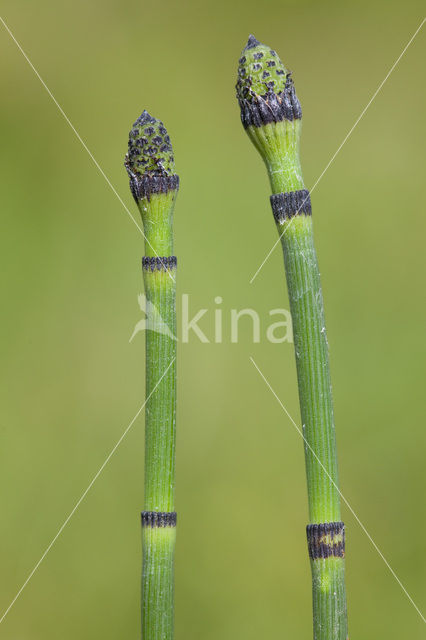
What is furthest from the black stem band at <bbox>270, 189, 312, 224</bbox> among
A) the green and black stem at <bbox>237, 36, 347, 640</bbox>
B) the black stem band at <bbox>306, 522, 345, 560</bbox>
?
the black stem band at <bbox>306, 522, 345, 560</bbox>

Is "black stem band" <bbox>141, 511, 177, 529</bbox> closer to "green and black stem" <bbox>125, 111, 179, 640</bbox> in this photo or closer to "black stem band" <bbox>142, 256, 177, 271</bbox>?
"green and black stem" <bbox>125, 111, 179, 640</bbox>

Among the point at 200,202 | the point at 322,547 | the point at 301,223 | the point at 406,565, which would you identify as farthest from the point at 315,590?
the point at 200,202

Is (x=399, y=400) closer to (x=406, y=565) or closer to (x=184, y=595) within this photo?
(x=406, y=565)

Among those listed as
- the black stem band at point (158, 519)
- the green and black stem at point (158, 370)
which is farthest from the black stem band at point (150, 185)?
the black stem band at point (158, 519)

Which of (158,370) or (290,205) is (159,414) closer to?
(158,370)

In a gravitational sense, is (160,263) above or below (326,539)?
above

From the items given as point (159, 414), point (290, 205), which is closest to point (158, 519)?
point (159, 414)

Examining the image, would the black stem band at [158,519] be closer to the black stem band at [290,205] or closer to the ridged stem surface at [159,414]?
the ridged stem surface at [159,414]
